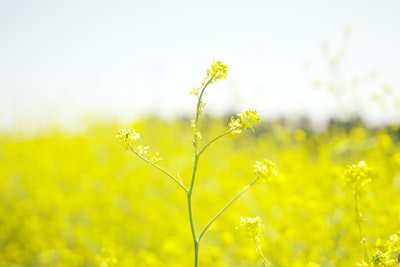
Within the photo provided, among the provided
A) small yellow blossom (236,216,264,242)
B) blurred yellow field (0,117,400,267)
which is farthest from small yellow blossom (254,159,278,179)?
blurred yellow field (0,117,400,267)

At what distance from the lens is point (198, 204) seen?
200 inches

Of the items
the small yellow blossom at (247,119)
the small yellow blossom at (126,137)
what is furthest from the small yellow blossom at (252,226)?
the small yellow blossom at (126,137)

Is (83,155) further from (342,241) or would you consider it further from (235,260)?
(342,241)

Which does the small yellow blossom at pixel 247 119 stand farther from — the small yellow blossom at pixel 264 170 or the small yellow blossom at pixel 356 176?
the small yellow blossom at pixel 356 176

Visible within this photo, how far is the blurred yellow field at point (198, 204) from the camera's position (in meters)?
3.15

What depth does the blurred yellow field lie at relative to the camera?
3.15 meters

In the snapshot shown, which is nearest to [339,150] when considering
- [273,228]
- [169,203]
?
[273,228]

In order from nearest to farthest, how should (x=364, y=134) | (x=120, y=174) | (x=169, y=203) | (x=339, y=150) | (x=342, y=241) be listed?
(x=342, y=241) → (x=339, y=150) → (x=364, y=134) → (x=169, y=203) → (x=120, y=174)

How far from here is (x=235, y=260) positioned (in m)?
3.57

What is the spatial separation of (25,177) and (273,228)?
195 inches

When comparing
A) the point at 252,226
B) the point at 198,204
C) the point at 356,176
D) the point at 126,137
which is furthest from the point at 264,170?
the point at 198,204

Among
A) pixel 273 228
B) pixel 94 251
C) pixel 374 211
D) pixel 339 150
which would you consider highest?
pixel 339 150

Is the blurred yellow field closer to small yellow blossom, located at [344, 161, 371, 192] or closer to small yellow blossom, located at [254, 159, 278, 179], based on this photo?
small yellow blossom, located at [344, 161, 371, 192]

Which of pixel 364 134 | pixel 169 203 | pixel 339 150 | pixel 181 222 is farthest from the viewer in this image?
pixel 169 203
